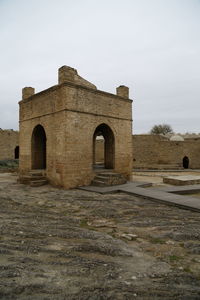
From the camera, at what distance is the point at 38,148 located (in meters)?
12.6

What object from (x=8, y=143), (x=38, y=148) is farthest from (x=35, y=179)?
(x=8, y=143)

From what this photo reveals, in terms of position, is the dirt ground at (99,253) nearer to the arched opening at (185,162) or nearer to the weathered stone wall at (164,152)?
the weathered stone wall at (164,152)

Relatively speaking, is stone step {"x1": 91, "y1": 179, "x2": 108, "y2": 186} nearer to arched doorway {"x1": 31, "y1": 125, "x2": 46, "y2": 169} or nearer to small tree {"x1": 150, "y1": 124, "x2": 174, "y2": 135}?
arched doorway {"x1": 31, "y1": 125, "x2": 46, "y2": 169}

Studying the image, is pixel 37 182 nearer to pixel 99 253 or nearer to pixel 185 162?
pixel 99 253

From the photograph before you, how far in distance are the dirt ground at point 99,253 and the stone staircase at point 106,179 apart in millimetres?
3721

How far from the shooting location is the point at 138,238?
414 centimetres

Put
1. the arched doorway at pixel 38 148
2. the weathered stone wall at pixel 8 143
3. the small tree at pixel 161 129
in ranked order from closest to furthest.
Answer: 1. the arched doorway at pixel 38 148
2. the weathered stone wall at pixel 8 143
3. the small tree at pixel 161 129

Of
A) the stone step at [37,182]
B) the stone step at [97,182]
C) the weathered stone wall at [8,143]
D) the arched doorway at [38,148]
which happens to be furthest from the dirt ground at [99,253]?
the weathered stone wall at [8,143]

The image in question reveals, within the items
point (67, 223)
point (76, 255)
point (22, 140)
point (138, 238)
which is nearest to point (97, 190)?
point (67, 223)

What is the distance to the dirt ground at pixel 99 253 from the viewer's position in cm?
246

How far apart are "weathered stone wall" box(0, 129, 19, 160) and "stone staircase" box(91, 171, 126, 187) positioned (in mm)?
15783

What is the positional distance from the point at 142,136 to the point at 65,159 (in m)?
13.8

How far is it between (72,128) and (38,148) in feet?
12.4

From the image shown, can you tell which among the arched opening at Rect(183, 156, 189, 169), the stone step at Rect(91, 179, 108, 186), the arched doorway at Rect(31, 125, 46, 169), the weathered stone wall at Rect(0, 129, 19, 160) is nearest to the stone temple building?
the arched doorway at Rect(31, 125, 46, 169)
